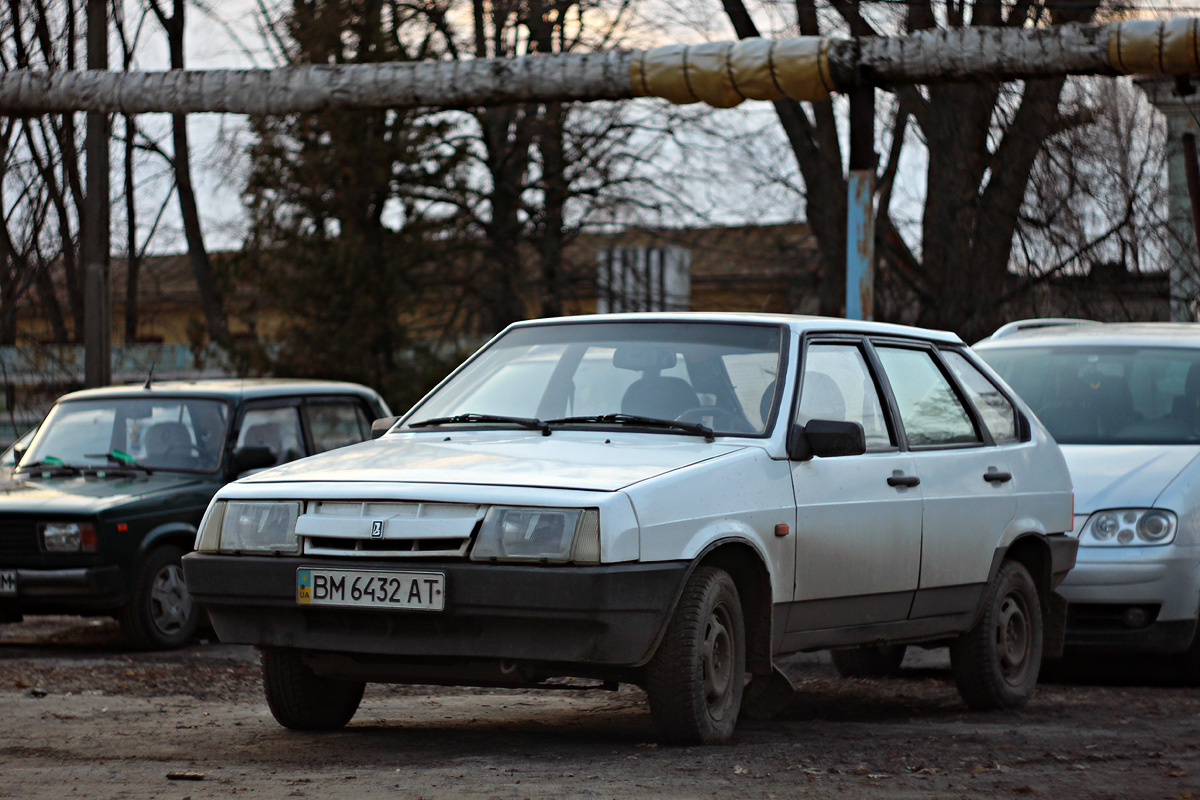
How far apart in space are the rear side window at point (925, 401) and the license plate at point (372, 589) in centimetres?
249

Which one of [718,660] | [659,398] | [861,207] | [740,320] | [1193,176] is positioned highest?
[1193,176]

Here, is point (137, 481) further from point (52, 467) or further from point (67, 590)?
point (67, 590)

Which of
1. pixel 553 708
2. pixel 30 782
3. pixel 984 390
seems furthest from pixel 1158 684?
pixel 30 782

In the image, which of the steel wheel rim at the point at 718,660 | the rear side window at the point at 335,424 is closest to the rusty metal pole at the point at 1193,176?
the rear side window at the point at 335,424

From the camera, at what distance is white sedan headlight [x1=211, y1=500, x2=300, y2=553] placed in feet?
17.0

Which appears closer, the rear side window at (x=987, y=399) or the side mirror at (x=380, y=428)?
the side mirror at (x=380, y=428)

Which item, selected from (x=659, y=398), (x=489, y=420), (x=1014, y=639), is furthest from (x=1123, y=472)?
(x=489, y=420)

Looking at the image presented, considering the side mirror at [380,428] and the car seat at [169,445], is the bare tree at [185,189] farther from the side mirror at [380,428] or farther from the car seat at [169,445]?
the side mirror at [380,428]

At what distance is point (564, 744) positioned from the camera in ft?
18.1

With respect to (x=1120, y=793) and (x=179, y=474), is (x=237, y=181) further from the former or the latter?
(x=1120, y=793)

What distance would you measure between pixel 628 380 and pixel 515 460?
90cm

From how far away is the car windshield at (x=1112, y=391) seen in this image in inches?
336

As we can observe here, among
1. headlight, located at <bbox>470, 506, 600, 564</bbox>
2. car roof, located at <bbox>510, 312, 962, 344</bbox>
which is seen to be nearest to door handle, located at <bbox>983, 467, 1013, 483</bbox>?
car roof, located at <bbox>510, 312, 962, 344</bbox>

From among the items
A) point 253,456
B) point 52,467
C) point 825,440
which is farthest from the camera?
point 52,467
